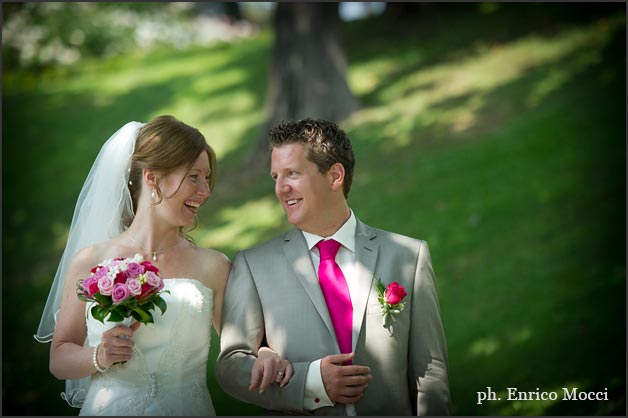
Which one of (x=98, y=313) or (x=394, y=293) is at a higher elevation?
(x=394, y=293)

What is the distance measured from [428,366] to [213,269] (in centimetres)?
113

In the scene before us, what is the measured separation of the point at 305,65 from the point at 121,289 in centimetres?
653

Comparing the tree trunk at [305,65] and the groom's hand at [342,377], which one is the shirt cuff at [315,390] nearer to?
the groom's hand at [342,377]

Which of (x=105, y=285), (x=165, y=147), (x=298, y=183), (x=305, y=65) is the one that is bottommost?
(x=105, y=285)

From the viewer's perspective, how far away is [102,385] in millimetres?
3463

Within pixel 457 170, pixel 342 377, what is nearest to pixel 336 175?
pixel 342 377

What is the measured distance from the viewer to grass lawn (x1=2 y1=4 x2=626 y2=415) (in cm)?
768

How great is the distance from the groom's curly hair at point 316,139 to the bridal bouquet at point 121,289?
33.3 inches

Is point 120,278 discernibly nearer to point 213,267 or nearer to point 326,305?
point 213,267

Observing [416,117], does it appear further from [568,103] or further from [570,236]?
[570,236]

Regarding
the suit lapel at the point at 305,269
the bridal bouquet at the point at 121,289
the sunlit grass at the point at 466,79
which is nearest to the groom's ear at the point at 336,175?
the suit lapel at the point at 305,269

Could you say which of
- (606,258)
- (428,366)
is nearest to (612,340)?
(606,258)

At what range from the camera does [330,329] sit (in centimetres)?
338

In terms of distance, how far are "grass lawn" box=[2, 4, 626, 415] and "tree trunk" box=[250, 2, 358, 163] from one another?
42 centimetres
